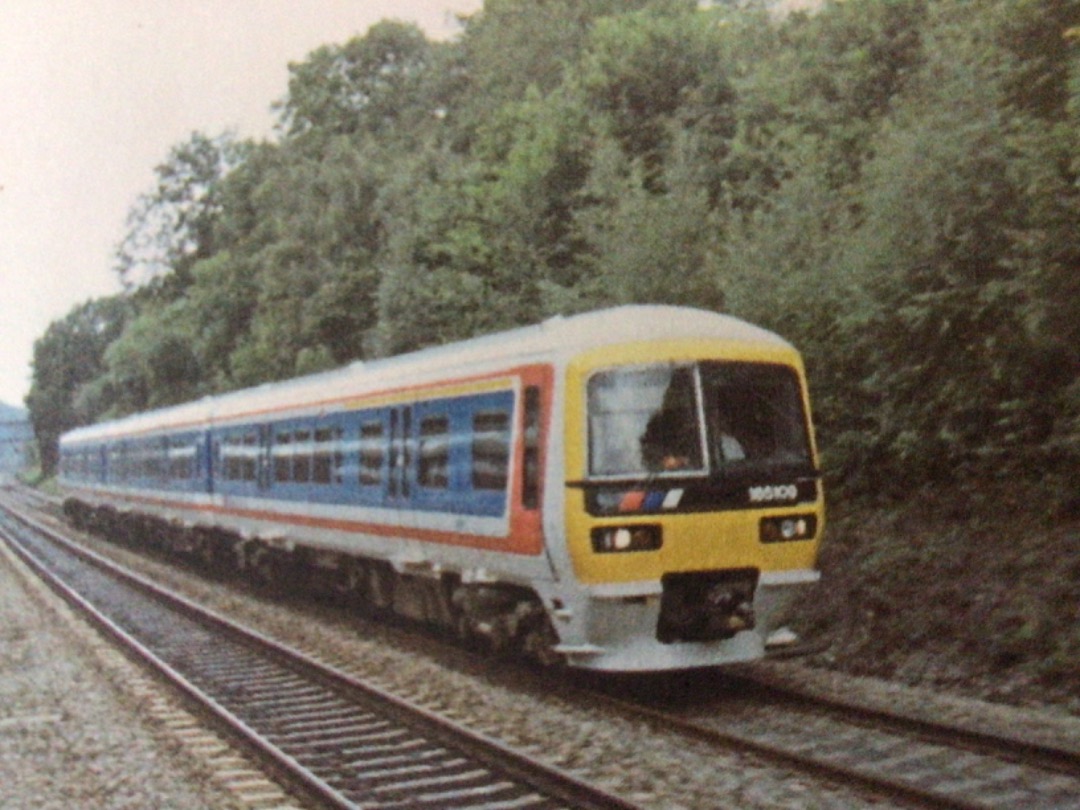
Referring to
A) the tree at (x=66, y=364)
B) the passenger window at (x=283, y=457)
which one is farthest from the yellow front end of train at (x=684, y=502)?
the tree at (x=66, y=364)

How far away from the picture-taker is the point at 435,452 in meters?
13.7

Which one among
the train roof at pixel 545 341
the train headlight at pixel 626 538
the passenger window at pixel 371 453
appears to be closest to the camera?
the train headlight at pixel 626 538

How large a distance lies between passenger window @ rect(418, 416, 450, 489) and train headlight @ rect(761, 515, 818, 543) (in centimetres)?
340

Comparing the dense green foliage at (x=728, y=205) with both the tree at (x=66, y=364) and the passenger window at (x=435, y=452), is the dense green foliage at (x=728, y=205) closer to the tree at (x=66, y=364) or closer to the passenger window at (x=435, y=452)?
the passenger window at (x=435, y=452)

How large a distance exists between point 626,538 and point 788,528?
4.59 ft

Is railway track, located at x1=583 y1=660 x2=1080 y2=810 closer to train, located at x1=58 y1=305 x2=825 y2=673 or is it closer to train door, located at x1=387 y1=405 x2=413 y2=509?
train, located at x1=58 y1=305 x2=825 y2=673

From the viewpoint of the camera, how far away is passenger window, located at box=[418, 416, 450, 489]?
13383 mm

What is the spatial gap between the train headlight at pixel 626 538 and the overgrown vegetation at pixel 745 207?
9.79 feet

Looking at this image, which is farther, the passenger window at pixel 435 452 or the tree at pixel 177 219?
the tree at pixel 177 219

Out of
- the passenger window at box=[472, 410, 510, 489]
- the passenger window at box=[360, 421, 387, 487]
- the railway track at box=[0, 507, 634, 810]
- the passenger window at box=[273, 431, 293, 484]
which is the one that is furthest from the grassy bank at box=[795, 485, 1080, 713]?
the passenger window at box=[273, 431, 293, 484]

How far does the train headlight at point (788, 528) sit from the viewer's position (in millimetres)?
10992

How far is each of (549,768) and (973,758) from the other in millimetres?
2460

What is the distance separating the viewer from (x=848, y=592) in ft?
44.6

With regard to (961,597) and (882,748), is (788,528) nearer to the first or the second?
(961,597)
